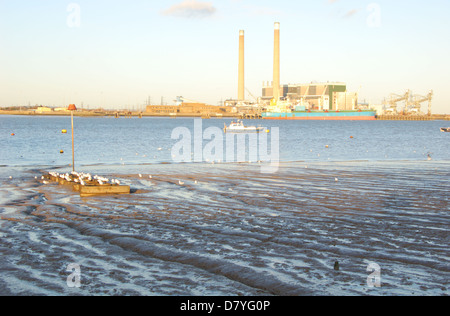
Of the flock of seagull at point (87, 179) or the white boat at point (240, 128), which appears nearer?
the flock of seagull at point (87, 179)

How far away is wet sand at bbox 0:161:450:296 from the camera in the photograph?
398 inches

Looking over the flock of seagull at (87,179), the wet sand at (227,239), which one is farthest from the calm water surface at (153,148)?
the wet sand at (227,239)

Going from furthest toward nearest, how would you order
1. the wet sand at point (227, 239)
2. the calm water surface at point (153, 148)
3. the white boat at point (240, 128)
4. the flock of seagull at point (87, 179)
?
the white boat at point (240, 128), the calm water surface at point (153, 148), the flock of seagull at point (87, 179), the wet sand at point (227, 239)

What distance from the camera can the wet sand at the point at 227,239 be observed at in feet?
33.1

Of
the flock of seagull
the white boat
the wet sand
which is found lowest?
the wet sand

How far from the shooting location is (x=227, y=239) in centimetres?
1343

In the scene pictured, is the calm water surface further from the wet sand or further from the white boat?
the wet sand

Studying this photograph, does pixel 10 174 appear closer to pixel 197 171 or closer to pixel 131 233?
pixel 197 171

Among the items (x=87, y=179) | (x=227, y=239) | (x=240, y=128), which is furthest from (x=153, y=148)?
(x=240, y=128)

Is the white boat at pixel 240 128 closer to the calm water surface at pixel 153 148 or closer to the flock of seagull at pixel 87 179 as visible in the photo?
the calm water surface at pixel 153 148

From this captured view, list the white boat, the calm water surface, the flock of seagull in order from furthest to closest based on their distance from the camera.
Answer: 1. the white boat
2. the calm water surface
3. the flock of seagull

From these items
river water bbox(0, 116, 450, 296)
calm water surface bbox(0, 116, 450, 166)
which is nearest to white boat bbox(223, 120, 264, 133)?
calm water surface bbox(0, 116, 450, 166)

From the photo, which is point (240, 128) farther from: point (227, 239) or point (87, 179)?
point (227, 239)

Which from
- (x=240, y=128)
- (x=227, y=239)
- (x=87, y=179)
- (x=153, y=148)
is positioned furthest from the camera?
(x=240, y=128)
